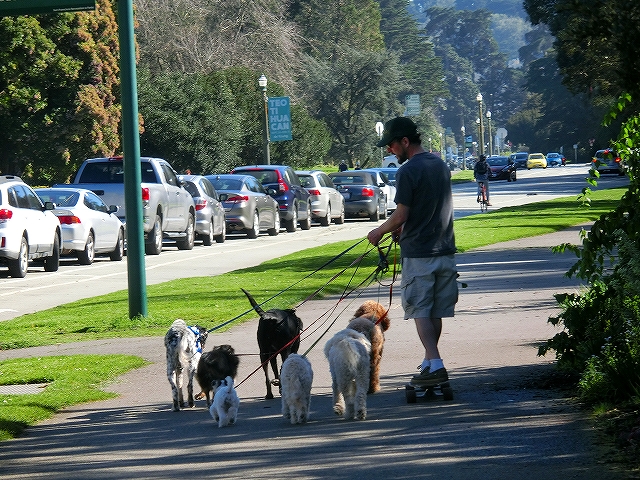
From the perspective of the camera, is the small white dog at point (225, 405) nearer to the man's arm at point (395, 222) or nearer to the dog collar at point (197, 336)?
the dog collar at point (197, 336)

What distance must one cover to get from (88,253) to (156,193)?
2377 mm

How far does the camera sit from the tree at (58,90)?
38.1 metres

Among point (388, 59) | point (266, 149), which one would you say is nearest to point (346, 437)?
point (266, 149)

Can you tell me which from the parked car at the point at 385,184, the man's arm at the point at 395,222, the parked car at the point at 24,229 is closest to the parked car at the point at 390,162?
the parked car at the point at 385,184

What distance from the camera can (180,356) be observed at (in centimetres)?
875

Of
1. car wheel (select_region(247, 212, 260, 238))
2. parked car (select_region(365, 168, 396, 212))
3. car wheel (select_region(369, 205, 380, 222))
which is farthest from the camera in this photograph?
parked car (select_region(365, 168, 396, 212))

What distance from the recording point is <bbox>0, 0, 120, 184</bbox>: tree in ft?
125

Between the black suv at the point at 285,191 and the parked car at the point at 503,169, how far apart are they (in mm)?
42584

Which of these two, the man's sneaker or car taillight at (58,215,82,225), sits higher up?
car taillight at (58,215,82,225)

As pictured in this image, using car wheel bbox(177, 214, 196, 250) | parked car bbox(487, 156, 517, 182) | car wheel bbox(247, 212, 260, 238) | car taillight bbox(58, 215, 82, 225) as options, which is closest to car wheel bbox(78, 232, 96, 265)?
car taillight bbox(58, 215, 82, 225)

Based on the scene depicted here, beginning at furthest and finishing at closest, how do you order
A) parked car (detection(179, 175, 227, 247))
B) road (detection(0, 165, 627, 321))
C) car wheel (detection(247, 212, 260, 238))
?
car wheel (detection(247, 212, 260, 238)) < parked car (detection(179, 175, 227, 247)) < road (detection(0, 165, 627, 321))

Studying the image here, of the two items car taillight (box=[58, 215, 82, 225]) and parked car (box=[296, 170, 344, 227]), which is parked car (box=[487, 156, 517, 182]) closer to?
parked car (box=[296, 170, 344, 227])

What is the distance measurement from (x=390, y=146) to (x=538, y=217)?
989 inches

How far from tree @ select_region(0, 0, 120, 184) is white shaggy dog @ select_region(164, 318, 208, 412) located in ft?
99.8
